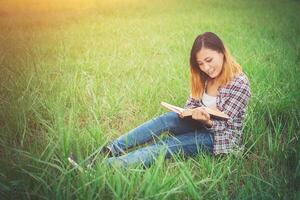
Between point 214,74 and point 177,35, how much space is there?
175 cm

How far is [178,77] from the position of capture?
83.0 inches

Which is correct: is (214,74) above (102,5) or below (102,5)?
below

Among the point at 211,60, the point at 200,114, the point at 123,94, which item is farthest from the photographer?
the point at 123,94

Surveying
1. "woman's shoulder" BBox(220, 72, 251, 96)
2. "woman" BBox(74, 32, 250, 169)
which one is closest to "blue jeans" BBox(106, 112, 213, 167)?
"woman" BBox(74, 32, 250, 169)

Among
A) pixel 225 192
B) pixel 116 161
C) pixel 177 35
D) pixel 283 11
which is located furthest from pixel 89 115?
pixel 283 11

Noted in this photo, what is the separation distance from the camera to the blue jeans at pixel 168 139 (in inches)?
52.6

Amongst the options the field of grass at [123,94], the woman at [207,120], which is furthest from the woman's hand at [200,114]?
the field of grass at [123,94]

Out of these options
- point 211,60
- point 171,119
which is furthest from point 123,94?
point 211,60

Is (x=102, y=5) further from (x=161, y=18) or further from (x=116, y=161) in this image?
(x=116, y=161)

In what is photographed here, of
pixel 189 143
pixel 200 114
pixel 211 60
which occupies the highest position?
pixel 211 60

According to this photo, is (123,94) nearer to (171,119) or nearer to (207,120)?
(171,119)

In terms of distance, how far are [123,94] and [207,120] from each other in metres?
0.64

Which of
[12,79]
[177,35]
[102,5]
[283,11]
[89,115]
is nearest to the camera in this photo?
[89,115]

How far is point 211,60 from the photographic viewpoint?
1.47 meters
